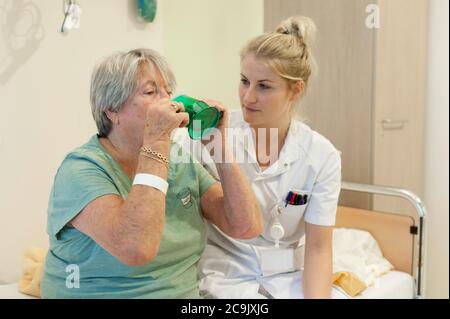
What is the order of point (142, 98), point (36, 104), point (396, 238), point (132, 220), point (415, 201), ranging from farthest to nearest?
point (396, 238) < point (415, 201) < point (36, 104) < point (142, 98) < point (132, 220)

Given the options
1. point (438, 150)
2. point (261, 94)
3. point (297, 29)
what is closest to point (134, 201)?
point (261, 94)

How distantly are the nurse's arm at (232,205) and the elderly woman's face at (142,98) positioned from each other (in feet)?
Answer: 0.65

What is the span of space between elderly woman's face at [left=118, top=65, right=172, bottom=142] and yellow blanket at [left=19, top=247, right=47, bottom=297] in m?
0.34

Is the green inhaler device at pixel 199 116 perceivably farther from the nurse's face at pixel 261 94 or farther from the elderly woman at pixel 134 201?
the nurse's face at pixel 261 94

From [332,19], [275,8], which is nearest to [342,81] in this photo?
[332,19]

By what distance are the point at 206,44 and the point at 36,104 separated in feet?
1.43

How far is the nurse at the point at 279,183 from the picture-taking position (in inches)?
45.0

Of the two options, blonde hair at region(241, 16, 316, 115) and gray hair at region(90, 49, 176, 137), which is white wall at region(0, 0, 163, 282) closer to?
gray hair at region(90, 49, 176, 137)

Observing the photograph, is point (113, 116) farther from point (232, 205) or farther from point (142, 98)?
point (232, 205)

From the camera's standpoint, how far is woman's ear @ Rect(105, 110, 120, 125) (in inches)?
35.6

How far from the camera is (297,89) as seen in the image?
46.9 inches

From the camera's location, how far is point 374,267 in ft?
4.78

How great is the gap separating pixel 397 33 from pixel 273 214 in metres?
1.05

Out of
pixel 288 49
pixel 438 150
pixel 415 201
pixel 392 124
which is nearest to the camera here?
pixel 288 49
